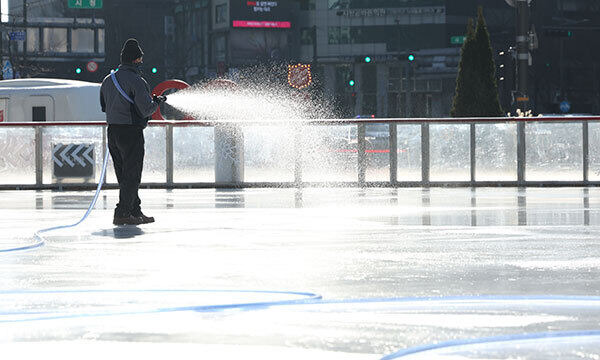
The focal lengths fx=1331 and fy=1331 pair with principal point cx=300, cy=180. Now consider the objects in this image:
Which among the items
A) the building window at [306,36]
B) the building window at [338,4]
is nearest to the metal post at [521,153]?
the building window at [338,4]

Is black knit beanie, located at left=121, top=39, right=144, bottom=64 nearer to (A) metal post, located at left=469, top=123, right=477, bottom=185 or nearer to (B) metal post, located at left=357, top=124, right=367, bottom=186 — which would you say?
(B) metal post, located at left=357, top=124, right=367, bottom=186

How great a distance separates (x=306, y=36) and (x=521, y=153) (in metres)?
87.5

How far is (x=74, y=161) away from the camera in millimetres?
24578

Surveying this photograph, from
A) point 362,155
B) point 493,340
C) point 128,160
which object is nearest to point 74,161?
point 362,155

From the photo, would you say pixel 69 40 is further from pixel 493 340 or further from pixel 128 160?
pixel 493 340

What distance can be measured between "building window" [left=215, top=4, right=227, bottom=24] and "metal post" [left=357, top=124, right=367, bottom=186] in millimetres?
88062

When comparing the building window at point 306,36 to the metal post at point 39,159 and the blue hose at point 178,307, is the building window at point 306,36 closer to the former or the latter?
the metal post at point 39,159

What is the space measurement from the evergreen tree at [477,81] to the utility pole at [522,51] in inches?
60.6

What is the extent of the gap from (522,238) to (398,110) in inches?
3539

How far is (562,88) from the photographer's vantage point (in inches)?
3949

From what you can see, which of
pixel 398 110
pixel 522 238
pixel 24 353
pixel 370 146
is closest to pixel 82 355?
pixel 24 353

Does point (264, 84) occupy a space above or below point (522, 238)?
above

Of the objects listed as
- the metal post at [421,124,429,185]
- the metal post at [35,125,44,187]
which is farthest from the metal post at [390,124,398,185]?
the metal post at [35,125,44,187]

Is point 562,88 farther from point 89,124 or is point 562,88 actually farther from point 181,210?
point 181,210
